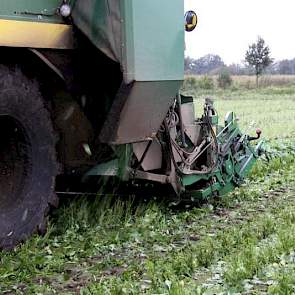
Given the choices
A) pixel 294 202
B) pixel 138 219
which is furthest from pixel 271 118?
pixel 138 219

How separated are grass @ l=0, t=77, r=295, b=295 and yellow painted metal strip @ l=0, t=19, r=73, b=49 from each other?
1.16 meters

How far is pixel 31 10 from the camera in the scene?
3.50 metres

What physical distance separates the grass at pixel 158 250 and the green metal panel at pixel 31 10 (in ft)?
4.23

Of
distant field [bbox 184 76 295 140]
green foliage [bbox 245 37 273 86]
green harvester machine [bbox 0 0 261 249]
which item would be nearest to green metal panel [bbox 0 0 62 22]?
green harvester machine [bbox 0 0 261 249]

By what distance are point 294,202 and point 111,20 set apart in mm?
2989

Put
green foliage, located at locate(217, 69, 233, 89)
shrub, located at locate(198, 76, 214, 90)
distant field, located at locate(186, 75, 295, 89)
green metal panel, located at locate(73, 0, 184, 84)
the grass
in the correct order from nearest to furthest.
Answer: the grass
green metal panel, located at locate(73, 0, 184, 84)
shrub, located at locate(198, 76, 214, 90)
green foliage, located at locate(217, 69, 233, 89)
distant field, located at locate(186, 75, 295, 89)

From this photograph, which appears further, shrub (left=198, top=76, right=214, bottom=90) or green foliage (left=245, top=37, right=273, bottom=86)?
green foliage (left=245, top=37, right=273, bottom=86)

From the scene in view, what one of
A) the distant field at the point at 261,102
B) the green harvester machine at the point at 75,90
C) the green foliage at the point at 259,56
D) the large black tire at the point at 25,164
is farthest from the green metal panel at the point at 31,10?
the green foliage at the point at 259,56

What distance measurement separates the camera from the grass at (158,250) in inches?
134

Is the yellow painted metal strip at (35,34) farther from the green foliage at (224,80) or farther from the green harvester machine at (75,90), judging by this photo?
the green foliage at (224,80)

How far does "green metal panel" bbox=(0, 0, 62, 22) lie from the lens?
3.34 metres

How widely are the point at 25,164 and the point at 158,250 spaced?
1101 mm

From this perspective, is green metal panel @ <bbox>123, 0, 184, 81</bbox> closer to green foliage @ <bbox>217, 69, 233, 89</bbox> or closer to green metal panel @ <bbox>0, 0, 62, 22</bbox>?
green metal panel @ <bbox>0, 0, 62, 22</bbox>

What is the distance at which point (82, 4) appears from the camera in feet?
12.3
